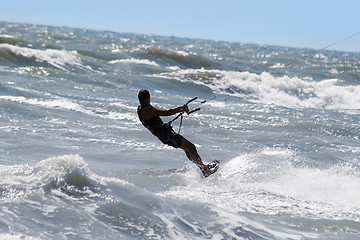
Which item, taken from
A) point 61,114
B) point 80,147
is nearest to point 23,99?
point 61,114

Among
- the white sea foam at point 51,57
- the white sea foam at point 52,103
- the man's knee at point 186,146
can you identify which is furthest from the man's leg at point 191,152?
the white sea foam at point 51,57

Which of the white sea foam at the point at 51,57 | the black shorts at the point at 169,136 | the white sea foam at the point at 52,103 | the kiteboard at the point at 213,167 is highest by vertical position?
the white sea foam at the point at 51,57

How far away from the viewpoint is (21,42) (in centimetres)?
3155

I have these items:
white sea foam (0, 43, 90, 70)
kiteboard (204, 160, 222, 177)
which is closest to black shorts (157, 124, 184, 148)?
kiteboard (204, 160, 222, 177)

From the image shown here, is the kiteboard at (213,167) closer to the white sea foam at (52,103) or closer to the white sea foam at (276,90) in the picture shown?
the white sea foam at (52,103)

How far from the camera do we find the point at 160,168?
339 inches

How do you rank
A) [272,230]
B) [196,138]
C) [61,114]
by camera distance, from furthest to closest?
1. [61,114]
2. [196,138]
3. [272,230]

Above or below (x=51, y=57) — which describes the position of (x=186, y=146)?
below

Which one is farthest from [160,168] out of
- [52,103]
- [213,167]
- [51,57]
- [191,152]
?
[51,57]

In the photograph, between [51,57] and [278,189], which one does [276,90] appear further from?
[278,189]

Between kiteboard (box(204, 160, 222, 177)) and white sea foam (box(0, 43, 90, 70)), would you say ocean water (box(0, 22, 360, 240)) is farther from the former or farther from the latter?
white sea foam (box(0, 43, 90, 70))

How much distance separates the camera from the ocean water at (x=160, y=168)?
5.54 metres

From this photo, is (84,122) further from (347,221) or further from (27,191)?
(347,221)

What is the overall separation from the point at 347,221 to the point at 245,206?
1.20 meters
